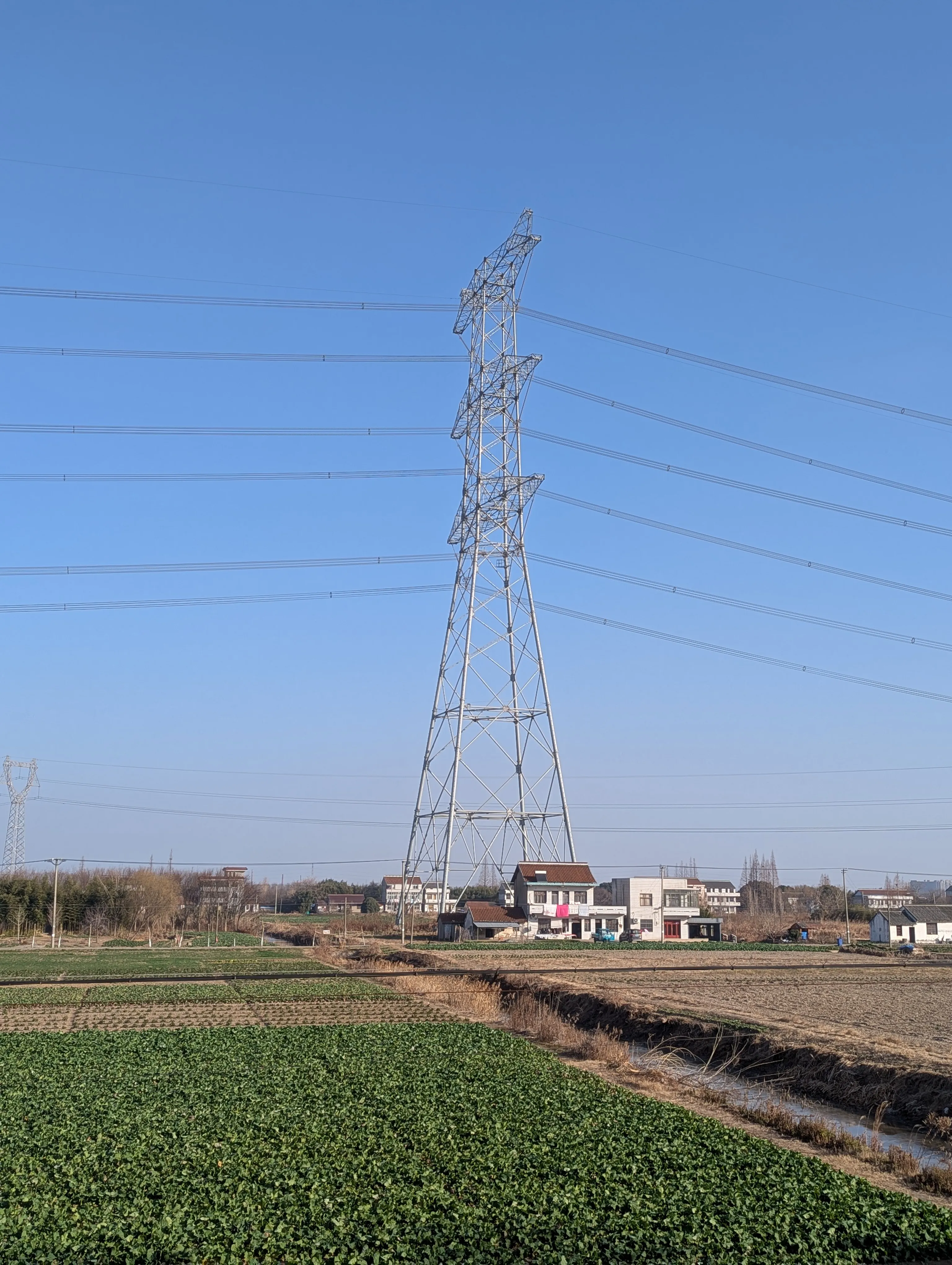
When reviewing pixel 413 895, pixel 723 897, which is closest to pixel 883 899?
pixel 723 897

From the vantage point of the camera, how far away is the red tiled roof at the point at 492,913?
82.1 meters

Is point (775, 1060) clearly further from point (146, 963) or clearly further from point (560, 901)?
point (560, 901)

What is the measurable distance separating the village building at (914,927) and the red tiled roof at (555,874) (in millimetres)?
26071

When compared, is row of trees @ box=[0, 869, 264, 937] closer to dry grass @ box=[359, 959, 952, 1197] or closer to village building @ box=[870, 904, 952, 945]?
dry grass @ box=[359, 959, 952, 1197]

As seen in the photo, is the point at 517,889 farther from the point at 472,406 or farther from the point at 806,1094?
the point at 806,1094

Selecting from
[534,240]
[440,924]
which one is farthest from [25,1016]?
[440,924]

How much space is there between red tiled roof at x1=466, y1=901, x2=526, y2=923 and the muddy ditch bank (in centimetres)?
4336

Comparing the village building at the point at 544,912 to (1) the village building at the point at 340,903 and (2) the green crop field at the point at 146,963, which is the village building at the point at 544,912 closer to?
(2) the green crop field at the point at 146,963

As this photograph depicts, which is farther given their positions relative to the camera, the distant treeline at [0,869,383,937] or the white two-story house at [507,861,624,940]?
the distant treeline at [0,869,383,937]

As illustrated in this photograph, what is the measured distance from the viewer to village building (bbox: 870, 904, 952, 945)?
3556 inches

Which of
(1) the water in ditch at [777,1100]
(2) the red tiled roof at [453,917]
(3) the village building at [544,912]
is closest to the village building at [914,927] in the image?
(3) the village building at [544,912]

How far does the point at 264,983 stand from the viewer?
1752 inches

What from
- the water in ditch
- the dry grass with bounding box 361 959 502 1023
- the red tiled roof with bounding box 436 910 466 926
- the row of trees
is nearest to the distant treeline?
the row of trees

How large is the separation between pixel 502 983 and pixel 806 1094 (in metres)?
21.8
